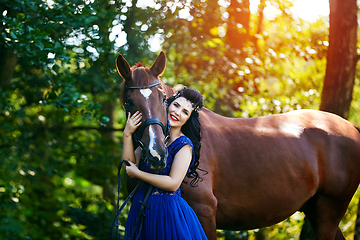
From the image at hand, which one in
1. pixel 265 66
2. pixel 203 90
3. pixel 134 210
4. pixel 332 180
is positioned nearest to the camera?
pixel 134 210

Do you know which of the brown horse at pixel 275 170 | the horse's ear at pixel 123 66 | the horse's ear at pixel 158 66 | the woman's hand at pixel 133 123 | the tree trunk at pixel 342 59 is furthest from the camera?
the tree trunk at pixel 342 59

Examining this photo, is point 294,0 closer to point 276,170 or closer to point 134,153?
point 276,170

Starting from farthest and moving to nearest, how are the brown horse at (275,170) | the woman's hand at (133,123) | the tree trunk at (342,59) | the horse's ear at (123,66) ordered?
the tree trunk at (342,59), the brown horse at (275,170), the horse's ear at (123,66), the woman's hand at (133,123)

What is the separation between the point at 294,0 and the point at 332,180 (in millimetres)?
3837

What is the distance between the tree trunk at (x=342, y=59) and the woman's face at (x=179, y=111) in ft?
10.4

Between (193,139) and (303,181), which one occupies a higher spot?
(193,139)

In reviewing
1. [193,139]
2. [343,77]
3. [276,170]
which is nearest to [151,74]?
[193,139]

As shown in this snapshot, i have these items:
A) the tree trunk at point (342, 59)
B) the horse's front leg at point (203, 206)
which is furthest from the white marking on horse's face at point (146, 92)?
the tree trunk at point (342, 59)

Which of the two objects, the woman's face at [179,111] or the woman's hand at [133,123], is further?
the woman's face at [179,111]

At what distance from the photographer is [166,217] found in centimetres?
198

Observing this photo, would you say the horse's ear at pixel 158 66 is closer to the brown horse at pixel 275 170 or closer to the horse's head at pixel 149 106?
the horse's head at pixel 149 106

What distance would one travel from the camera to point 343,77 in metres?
4.53

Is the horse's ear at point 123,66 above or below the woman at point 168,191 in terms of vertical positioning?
above

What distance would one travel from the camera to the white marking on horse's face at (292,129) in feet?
10.6
